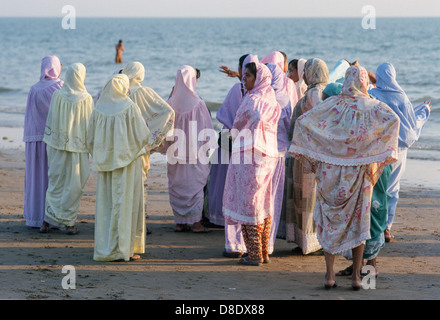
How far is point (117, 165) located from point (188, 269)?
113cm

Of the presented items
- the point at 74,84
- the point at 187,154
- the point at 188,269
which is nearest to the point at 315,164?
the point at 188,269

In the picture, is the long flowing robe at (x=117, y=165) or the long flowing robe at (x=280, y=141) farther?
the long flowing robe at (x=280, y=141)

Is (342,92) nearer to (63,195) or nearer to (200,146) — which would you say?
(200,146)

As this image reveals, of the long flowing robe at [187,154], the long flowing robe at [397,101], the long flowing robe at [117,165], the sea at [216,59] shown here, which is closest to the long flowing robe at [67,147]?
the long flowing robe at [187,154]

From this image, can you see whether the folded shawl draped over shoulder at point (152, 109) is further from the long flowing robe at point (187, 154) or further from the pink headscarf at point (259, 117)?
the pink headscarf at point (259, 117)

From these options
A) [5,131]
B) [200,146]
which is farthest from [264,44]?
[200,146]

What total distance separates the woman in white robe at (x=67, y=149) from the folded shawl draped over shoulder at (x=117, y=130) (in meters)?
1.25

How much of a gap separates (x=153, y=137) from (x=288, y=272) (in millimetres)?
1851

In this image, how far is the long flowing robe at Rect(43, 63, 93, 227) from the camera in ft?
24.8

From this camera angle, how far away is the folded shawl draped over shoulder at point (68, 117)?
7.56 metres

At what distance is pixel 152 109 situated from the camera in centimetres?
725

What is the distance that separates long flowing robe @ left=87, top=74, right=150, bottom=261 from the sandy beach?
0.25 meters

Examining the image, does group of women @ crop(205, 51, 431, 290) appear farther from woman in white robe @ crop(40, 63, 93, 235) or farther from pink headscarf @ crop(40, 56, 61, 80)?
pink headscarf @ crop(40, 56, 61, 80)

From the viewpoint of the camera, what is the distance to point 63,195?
764 cm
